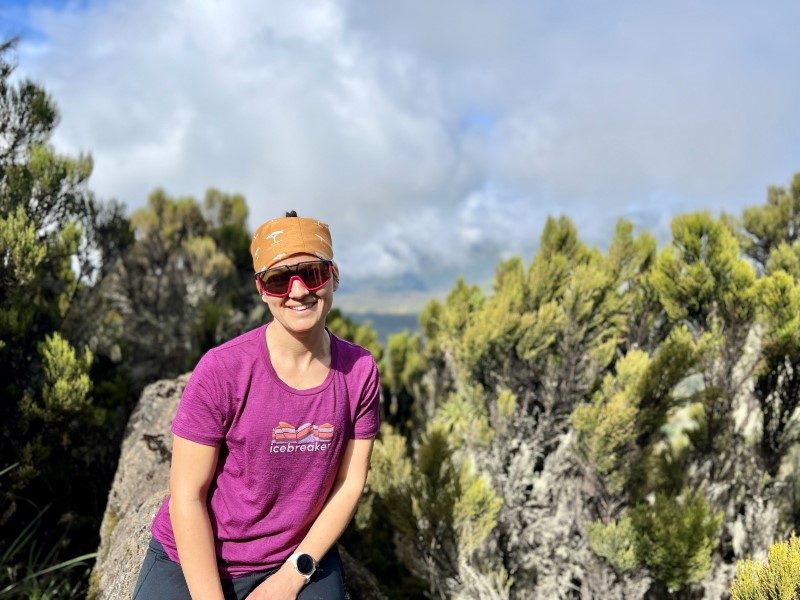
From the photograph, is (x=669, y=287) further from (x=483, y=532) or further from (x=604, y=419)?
(x=483, y=532)

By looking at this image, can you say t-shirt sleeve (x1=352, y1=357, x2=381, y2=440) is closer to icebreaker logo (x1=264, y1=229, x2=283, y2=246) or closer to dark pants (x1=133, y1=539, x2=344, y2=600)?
dark pants (x1=133, y1=539, x2=344, y2=600)

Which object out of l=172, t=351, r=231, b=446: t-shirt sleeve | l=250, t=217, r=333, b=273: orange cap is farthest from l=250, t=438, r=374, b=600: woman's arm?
l=250, t=217, r=333, b=273: orange cap

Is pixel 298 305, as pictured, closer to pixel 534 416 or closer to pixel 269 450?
pixel 269 450

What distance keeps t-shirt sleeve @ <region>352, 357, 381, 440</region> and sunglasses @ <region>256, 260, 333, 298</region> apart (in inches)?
17.4

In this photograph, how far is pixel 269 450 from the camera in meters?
1.89

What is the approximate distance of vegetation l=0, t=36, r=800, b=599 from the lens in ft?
15.3

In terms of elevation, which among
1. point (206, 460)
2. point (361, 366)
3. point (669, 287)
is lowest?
point (206, 460)

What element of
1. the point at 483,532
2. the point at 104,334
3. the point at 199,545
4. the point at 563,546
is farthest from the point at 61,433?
the point at 563,546

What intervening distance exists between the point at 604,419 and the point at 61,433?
211 inches

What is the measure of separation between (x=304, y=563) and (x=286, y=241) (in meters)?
1.15

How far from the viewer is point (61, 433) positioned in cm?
561

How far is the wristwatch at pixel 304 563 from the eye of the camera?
1928mm

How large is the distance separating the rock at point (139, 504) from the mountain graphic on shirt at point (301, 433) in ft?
4.21

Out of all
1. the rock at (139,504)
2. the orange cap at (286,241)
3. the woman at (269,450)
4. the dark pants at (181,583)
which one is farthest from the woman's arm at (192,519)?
the rock at (139,504)
